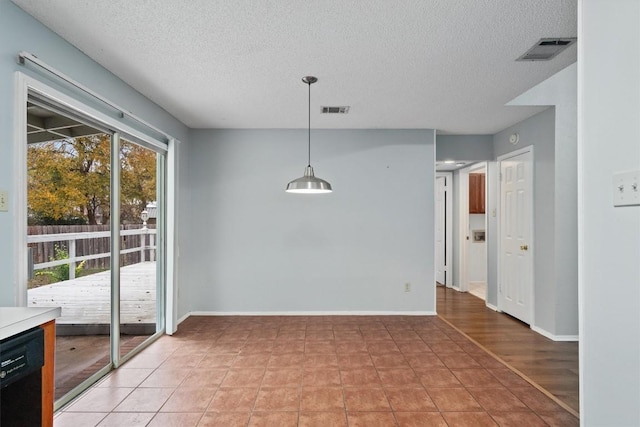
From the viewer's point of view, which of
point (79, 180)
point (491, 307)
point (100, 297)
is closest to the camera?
point (79, 180)

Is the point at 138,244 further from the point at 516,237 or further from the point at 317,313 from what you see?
the point at 516,237

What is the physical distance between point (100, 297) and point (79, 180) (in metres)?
0.95

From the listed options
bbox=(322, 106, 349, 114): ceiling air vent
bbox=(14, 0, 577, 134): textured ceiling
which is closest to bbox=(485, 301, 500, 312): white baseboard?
bbox=(14, 0, 577, 134): textured ceiling

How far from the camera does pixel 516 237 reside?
4.52 meters

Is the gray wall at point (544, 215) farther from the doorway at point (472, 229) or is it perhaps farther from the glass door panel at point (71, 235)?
A: the glass door panel at point (71, 235)

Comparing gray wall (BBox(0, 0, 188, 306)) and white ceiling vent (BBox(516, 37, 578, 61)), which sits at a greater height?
white ceiling vent (BBox(516, 37, 578, 61))

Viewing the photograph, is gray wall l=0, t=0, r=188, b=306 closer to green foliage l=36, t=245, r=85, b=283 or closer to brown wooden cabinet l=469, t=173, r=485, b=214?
green foliage l=36, t=245, r=85, b=283

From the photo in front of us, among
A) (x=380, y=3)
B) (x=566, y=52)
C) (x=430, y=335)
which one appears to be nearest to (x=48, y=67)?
(x=380, y=3)

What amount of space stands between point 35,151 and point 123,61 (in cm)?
96

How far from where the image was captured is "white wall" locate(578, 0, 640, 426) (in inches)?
46.4

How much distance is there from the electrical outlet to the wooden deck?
56 centimetres

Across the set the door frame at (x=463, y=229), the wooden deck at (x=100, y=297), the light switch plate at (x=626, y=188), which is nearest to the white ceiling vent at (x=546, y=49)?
the light switch plate at (x=626, y=188)

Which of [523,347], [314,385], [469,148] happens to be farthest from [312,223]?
[523,347]

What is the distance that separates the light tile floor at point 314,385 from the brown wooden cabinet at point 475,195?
3.51 metres
